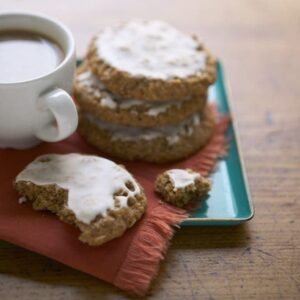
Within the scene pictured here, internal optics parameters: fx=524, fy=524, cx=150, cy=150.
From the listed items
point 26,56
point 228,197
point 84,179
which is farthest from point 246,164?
point 26,56

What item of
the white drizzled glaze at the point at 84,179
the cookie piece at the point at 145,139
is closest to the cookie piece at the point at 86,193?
the white drizzled glaze at the point at 84,179

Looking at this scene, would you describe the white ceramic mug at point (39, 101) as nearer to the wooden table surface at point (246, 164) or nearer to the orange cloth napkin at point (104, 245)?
the orange cloth napkin at point (104, 245)

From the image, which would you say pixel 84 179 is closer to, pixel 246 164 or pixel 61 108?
pixel 61 108

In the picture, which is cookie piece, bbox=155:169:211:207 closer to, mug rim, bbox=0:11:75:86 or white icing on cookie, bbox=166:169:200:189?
white icing on cookie, bbox=166:169:200:189

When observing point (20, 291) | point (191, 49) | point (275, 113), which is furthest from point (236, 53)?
point (20, 291)

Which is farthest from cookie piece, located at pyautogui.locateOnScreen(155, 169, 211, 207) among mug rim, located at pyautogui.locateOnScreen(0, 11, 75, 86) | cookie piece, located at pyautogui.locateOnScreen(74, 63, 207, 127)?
mug rim, located at pyautogui.locateOnScreen(0, 11, 75, 86)
